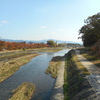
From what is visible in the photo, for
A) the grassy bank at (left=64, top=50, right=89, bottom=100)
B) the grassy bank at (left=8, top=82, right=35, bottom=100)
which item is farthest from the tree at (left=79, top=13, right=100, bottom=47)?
the grassy bank at (left=8, top=82, right=35, bottom=100)

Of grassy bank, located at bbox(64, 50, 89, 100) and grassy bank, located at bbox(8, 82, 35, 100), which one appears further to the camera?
grassy bank, located at bbox(8, 82, 35, 100)

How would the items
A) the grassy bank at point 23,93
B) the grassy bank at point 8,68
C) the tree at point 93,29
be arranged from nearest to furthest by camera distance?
1. the grassy bank at point 23,93
2. the grassy bank at point 8,68
3. the tree at point 93,29

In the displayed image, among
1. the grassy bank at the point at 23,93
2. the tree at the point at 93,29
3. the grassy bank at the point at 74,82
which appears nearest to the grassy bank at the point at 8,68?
the grassy bank at the point at 23,93

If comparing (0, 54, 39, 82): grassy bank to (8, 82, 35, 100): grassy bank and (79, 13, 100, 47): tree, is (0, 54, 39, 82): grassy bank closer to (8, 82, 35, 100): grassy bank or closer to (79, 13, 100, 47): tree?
(8, 82, 35, 100): grassy bank

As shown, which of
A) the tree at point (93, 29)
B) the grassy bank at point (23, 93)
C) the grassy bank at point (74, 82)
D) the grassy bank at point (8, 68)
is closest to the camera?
the grassy bank at point (74, 82)

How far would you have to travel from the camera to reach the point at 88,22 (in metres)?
39.6

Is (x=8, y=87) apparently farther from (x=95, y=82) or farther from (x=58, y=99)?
(x=95, y=82)

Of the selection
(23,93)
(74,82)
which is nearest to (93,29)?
(74,82)

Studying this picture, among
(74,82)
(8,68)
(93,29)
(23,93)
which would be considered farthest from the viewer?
(93,29)

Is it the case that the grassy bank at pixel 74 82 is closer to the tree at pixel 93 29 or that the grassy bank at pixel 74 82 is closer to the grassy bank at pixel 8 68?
the grassy bank at pixel 8 68

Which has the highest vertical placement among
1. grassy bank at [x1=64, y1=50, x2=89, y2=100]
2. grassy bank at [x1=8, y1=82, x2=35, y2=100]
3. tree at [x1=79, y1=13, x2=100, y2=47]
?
tree at [x1=79, y1=13, x2=100, y2=47]

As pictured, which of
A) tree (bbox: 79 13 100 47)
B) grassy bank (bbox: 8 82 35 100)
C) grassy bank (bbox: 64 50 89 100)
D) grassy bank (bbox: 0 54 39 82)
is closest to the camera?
grassy bank (bbox: 64 50 89 100)

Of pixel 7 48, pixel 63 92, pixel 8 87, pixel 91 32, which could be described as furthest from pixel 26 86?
pixel 7 48

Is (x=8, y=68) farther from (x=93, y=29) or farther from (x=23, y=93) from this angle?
(x=93, y=29)
